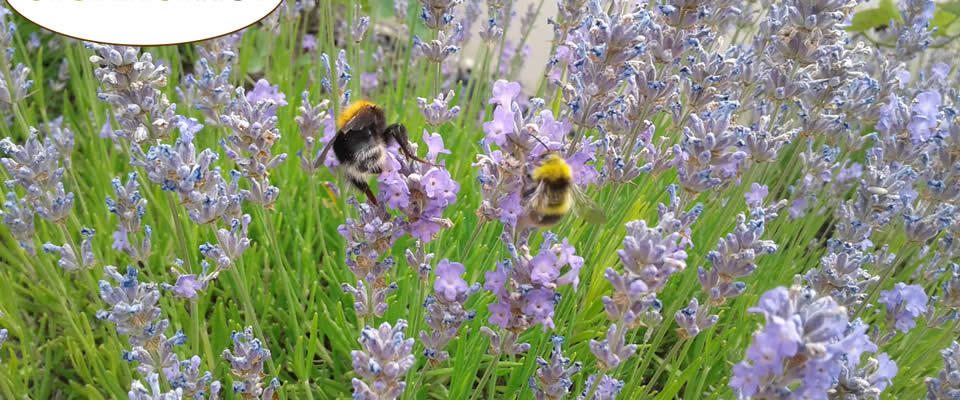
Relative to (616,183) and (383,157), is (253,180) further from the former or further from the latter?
(616,183)

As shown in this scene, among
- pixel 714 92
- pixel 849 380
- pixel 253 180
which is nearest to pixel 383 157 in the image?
pixel 253 180

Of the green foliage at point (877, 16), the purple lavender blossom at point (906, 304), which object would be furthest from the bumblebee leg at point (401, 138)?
the green foliage at point (877, 16)

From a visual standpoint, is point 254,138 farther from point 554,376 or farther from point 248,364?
point 554,376

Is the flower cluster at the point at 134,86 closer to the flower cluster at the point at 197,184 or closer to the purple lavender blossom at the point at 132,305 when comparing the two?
the flower cluster at the point at 197,184

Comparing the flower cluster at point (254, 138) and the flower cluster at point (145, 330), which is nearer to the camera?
the flower cluster at point (145, 330)

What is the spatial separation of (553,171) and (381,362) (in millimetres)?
513

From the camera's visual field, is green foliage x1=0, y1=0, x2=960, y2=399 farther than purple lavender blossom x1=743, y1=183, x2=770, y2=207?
No

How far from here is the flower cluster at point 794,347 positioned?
41.6 inches

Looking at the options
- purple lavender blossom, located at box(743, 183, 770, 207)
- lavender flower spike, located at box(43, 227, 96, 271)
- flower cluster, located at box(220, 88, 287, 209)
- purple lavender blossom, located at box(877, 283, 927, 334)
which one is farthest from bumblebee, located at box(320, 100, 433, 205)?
purple lavender blossom, located at box(877, 283, 927, 334)

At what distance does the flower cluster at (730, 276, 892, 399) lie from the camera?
106cm

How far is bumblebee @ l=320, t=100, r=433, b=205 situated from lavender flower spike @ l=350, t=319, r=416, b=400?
0.46 metres

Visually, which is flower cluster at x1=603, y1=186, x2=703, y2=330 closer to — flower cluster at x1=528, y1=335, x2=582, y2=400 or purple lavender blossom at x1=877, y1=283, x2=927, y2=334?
flower cluster at x1=528, y1=335, x2=582, y2=400

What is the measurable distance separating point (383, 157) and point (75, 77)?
196 centimetres

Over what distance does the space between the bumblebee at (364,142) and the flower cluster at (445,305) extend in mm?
229
